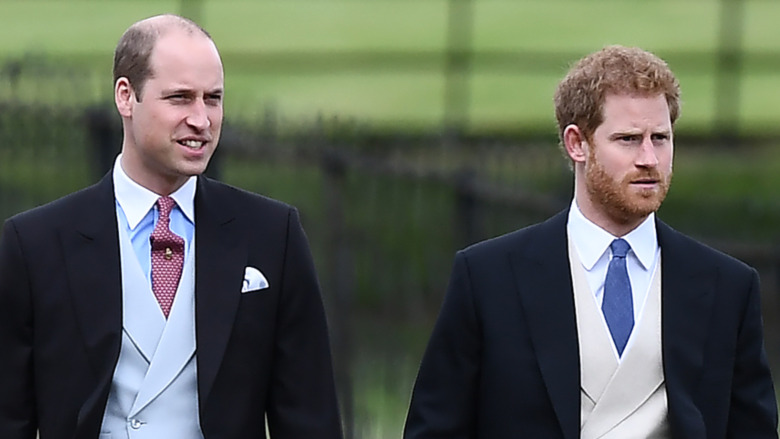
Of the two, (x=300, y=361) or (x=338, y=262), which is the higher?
(x=300, y=361)

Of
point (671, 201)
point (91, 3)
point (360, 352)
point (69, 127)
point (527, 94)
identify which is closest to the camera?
point (69, 127)

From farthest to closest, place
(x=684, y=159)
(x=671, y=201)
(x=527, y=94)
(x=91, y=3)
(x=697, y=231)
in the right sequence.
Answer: (x=91, y=3) → (x=527, y=94) → (x=684, y=159) → (x=671, y=201) → (x=697, y=231)

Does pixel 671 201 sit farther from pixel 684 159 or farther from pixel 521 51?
pixel 521 51

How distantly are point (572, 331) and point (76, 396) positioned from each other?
123cm

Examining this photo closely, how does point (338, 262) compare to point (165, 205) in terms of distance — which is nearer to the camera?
point (165, 205)

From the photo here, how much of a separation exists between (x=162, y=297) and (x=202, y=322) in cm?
12

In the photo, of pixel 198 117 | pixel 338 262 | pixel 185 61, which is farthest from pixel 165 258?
pixel 338 262

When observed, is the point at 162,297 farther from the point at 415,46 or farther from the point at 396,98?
the point at 415,46

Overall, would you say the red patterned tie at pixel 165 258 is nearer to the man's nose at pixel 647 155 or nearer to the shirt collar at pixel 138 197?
the shirt collar at pixel 138 197

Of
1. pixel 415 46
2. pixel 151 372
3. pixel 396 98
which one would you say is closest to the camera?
pixel 151 372

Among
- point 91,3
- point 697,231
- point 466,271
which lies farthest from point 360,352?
point 91,3

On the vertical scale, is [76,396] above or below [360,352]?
above

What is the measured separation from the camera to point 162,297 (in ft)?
16.4

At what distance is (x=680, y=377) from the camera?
5023mm
